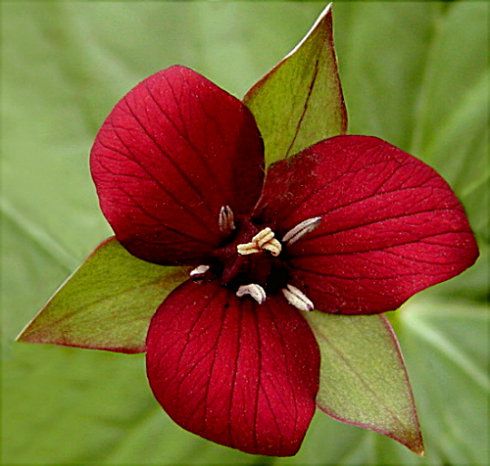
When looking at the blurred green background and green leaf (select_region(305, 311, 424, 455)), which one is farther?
the blurred green background

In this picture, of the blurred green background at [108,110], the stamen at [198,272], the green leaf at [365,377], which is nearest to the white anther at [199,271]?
the stamen at [198,272]

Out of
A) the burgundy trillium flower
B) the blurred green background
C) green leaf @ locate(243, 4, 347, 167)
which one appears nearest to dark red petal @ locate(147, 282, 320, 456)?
the burgundy trillium flower

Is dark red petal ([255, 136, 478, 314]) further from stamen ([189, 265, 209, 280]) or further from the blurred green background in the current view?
the blurred green background

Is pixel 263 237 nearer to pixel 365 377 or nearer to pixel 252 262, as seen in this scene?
pixel 252 262

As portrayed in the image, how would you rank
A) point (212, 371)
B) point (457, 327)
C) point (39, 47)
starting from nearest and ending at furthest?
point (212, 371), point (39, 47), point (457, 327)

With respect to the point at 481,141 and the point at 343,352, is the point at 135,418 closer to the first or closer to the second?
the point at 343,352

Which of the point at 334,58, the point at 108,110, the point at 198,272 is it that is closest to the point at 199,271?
the point at 198,272

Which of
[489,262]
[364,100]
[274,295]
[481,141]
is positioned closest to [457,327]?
[489,262]
